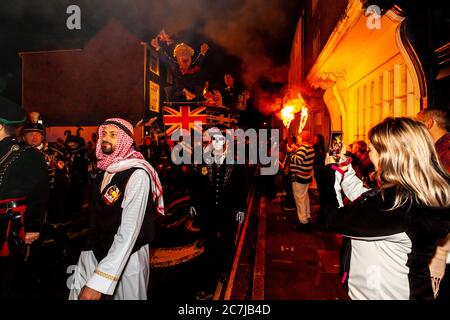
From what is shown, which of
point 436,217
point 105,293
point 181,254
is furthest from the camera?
point 181,254

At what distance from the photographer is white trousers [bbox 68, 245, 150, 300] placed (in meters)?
2.12

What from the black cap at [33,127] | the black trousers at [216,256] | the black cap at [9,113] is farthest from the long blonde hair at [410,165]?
the black cap at [33,127]

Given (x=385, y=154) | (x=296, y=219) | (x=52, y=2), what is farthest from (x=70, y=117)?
(x=385, y=154)

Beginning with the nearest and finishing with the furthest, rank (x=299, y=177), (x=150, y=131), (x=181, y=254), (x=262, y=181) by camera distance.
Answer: (x=181, y=254)
(x=299, y=177)
(x=262, y=181)
(x=150, y=131)

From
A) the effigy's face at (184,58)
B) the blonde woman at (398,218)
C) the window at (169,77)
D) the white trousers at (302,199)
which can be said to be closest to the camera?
the blonde woman at (398,218)

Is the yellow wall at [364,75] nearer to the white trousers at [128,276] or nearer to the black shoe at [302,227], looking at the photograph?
the black shoe at [302,227]

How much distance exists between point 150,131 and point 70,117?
5.42 metres

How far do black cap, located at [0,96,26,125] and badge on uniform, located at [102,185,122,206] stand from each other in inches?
53.2

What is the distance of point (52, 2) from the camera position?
34.0 feet

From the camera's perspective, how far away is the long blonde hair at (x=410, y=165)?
142 cm

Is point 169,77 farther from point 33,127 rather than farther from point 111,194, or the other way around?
point 111,194

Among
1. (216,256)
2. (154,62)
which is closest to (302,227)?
(216,256)

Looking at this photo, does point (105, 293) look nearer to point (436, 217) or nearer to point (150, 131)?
point (436, 217)

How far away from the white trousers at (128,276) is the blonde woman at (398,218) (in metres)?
1.48
